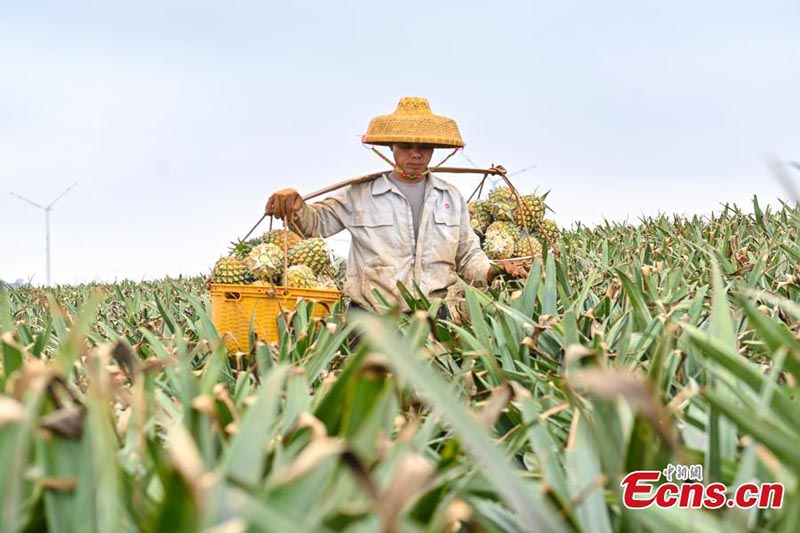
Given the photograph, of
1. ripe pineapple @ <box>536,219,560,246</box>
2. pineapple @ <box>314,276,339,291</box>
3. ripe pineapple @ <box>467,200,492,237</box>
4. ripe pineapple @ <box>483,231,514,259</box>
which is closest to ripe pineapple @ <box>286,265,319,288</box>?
pineapple @ <box>314,276,339,291</box>

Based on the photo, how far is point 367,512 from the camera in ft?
2.56

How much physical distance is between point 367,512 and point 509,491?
0.44 ft

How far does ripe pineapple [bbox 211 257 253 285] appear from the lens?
3494mm

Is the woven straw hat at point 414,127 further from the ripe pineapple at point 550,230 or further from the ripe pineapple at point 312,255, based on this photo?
the ripe pineapple at point 550,230

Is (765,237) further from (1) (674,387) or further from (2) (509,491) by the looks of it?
(2) (509,491)

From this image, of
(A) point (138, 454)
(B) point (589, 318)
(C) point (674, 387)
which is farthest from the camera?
(B) point (589, 318)

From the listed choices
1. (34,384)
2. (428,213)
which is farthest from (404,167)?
(34,384)

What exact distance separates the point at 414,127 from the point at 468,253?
672 mm

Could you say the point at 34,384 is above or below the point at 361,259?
above

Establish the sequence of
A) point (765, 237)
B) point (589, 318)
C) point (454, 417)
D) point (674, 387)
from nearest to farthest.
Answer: point (454, 417) < point (674, 387) < point (589, 318) < point (765, 237)

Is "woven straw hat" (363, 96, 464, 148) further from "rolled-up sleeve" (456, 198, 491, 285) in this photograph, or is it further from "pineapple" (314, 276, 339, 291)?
"pineapple" (314, 276, 339, 291)

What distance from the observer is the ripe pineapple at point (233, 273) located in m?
3.49

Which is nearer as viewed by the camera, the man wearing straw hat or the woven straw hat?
the woven straw hat

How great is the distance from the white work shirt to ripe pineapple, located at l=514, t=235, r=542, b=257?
19 centimetres
